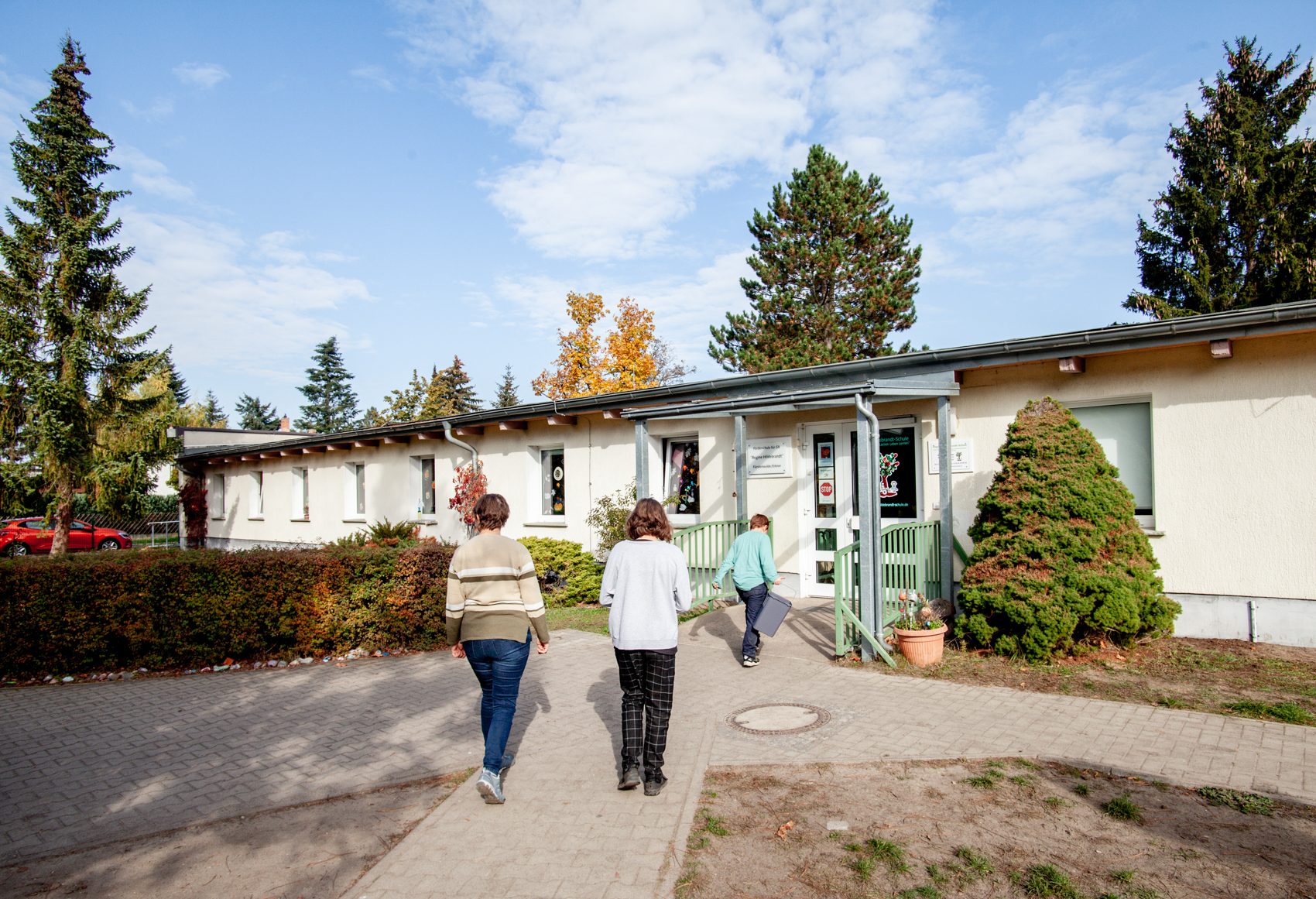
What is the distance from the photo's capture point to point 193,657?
25.8 ft

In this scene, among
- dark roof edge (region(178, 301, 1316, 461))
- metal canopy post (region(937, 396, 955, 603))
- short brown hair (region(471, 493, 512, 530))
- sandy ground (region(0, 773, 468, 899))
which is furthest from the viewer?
metal canopy post (region(937, 396, 955, 603))

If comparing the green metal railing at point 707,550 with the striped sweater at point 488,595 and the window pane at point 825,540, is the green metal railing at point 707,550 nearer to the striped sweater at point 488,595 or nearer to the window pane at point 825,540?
the window pane at point 825,540

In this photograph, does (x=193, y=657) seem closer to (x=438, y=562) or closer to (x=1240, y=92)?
(x=438, y=562)

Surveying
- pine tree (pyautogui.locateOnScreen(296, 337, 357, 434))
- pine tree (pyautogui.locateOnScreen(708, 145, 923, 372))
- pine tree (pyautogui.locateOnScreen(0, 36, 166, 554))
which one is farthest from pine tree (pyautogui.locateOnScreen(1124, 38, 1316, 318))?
pine tree (pyautogui.locateOnScreen(296, 337, 357, 434))

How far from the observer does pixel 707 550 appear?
31.8 ft

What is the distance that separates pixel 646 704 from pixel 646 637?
0.42 meters

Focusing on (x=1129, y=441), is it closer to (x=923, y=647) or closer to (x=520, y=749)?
(x=923, y=647)

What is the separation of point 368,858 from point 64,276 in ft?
72.6

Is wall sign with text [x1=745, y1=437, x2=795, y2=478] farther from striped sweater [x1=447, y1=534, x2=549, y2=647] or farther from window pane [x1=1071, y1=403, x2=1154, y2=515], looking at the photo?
striped sweater [x1=447, y1=534, x2=549, y2=647]

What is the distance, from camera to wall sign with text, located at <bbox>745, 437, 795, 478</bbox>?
9992 mm

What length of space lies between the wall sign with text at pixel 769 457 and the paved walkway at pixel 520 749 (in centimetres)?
321

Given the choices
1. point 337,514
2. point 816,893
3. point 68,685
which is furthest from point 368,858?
point 337,514

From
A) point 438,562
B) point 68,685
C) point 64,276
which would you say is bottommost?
point 68,685

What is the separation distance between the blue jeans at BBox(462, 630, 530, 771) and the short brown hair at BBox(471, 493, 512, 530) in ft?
2.23
